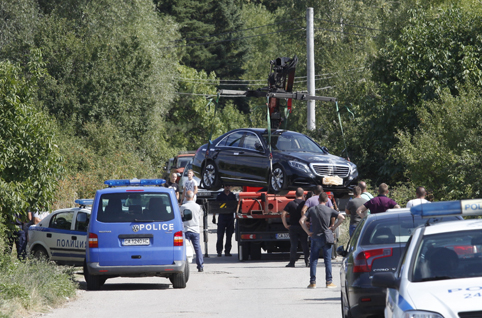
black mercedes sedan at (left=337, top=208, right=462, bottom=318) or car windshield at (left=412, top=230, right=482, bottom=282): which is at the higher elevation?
car windshield at (left=412, top=230, right=482, bottom=282)

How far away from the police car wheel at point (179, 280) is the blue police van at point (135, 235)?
0.14 metres

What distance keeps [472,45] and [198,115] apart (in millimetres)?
43855

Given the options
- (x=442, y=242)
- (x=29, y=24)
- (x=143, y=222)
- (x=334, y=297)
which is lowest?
(x=334, y=297)

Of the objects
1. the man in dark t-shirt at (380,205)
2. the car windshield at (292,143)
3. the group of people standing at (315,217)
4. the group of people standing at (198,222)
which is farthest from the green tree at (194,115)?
the man in dark t-shirt at (380,205)

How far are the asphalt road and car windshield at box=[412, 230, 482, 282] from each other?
391 centimetres

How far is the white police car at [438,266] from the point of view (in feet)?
18.1

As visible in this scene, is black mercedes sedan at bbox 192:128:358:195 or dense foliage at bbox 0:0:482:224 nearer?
black mercedes sedan at bbox 192:128:358:195

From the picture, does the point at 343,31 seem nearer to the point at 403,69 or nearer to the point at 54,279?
the point at 403,69

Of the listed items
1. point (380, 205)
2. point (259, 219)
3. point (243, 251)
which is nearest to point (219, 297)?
point (380, 205)

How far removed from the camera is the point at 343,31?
5212 centimetres

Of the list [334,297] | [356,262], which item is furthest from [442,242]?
[334,297]

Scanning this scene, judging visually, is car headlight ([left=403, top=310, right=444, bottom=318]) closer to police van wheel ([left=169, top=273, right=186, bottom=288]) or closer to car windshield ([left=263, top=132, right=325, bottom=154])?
police van wheel ([left=169, top=273, right=186, bottom=288])

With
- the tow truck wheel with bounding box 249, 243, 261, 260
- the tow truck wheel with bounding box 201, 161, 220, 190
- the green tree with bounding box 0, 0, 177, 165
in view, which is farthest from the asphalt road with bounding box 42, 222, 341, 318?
the green tree with bounding box 0, 0, 177, 165

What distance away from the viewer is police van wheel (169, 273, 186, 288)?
13.1m
